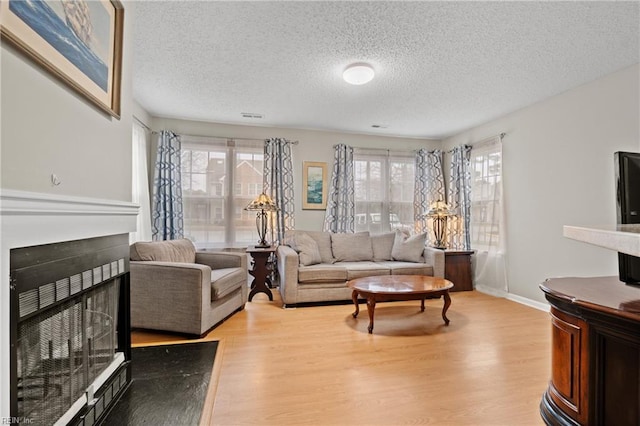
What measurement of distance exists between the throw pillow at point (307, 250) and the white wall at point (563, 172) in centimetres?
260

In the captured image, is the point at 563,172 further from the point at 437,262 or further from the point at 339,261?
the point at 339,261

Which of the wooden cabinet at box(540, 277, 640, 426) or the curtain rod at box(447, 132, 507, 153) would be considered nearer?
the wooden cabinet at box(540, 277, 640, 426)

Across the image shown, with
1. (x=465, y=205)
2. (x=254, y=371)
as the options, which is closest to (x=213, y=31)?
(x=254, y=371)

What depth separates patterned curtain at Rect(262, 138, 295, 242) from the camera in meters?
4.61

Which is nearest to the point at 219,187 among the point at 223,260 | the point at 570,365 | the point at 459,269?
the point at 223,260

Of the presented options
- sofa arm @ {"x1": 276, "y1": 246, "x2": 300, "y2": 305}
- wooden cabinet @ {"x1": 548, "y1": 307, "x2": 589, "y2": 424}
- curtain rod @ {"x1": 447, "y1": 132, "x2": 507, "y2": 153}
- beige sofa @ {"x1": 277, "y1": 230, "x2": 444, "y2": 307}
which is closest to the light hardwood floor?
sofa arm @ {"x1": 276, "y1": 246, "x2": 300, "y2": 305}

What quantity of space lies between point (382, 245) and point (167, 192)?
10.4ft

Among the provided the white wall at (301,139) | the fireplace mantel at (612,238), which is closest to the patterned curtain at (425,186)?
the white wall at (301,139)

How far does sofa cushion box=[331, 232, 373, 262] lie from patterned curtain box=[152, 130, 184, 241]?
2224 mm

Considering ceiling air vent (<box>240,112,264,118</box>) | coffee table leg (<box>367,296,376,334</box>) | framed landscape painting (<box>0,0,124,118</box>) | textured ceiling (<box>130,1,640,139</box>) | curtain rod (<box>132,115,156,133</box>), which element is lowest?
coffee table leg (<box>367,296,376,334</box>)

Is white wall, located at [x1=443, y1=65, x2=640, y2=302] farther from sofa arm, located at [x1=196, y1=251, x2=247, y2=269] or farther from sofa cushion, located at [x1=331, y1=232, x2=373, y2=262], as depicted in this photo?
sofa arm, located at [x1=196, y1=251, x2=247, y2=269]

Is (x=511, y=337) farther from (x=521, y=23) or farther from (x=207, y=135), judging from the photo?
(x=207, y=135)

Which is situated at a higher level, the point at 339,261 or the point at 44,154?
the point at 44,154

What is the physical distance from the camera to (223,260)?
3.54 metres
